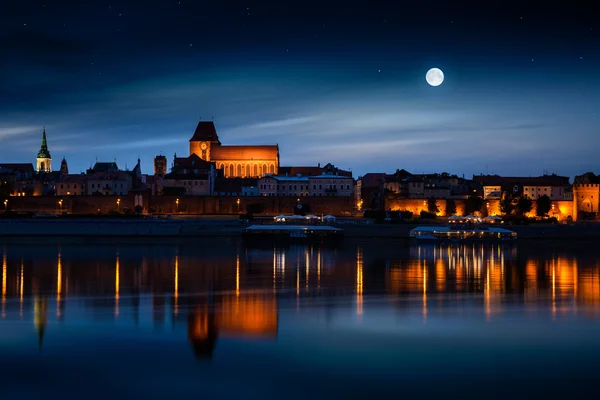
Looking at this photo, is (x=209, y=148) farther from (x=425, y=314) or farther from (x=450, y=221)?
(x=425, y=314)

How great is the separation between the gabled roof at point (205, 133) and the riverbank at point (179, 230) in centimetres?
5024

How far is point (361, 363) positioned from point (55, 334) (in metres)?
5.44

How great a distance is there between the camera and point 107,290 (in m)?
17.7

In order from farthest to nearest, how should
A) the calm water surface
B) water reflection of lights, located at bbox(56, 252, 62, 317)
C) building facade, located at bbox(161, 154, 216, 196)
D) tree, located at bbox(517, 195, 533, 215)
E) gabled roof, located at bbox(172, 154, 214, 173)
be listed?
gabled roof, located at bbox(172, 154, 214, 173), building facade, located at bbox(161, 154, 216, 196), tree, located at bbox(517, 195, 533, 215), water reflection of lights, located at bbox(56, 252, 62, 317), the calm water surface

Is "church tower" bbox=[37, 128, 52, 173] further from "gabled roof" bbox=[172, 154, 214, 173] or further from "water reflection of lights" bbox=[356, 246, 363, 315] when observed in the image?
"water reflection of lights" bbox=[356, 246, 363, 315]

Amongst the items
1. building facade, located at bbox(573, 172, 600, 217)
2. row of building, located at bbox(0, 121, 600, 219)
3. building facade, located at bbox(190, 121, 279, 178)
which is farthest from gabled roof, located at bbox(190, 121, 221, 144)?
building facade, located at bbox(573, 172, 600, 217)

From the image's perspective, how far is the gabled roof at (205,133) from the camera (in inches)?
3701

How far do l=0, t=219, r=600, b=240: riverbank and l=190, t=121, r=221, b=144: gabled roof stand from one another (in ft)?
165

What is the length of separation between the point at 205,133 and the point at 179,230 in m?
55.4

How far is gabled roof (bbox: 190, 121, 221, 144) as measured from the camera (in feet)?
308

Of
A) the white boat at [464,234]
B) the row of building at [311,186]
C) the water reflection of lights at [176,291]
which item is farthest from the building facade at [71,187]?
the water reflection of lights at [176,291]

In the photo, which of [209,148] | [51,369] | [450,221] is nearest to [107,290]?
[51,369]

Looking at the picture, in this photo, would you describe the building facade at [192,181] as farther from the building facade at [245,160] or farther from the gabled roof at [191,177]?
the building facade at [245,160]

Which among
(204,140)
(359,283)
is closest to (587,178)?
(204,140)
